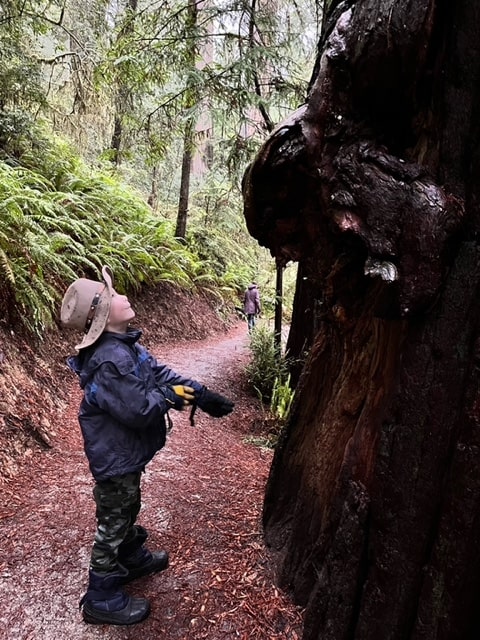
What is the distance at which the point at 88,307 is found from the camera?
2.66 metres

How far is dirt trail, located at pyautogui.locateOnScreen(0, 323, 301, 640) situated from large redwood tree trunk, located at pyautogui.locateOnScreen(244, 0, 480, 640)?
0.64m

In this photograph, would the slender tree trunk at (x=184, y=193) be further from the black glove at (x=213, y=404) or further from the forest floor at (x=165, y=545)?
the black glove at (x=213, y=404)

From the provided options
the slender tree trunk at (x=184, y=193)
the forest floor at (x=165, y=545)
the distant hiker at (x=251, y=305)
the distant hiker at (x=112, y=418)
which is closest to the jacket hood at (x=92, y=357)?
→ the distant hiker at (x=112, y=418)

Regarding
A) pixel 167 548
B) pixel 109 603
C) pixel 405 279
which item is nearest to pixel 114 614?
pixel 109 603

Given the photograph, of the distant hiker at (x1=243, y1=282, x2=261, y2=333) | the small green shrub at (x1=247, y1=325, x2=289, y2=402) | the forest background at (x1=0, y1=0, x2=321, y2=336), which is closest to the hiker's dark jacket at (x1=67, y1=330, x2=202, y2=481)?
the forest background at (x1=0, y1=0, x2=321, y2=336)

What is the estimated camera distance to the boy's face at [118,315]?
2678mm

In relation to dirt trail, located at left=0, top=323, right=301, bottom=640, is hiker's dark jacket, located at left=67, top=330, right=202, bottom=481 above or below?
above

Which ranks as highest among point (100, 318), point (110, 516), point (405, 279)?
point (405, 279)

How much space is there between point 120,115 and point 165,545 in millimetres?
10502

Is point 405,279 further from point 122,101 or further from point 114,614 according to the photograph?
point 122,101

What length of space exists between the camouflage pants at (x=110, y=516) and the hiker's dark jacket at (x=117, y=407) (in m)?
0.10

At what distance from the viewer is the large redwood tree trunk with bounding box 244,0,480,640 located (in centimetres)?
180

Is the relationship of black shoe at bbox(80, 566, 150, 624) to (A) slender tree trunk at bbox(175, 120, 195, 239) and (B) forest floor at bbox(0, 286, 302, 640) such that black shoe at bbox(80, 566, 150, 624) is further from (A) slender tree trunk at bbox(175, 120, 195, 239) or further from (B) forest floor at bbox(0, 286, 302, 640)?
(A) slender tree trunk at bbox(175, 120, 195, 239)

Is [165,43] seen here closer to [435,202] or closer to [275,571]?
[435,202]
